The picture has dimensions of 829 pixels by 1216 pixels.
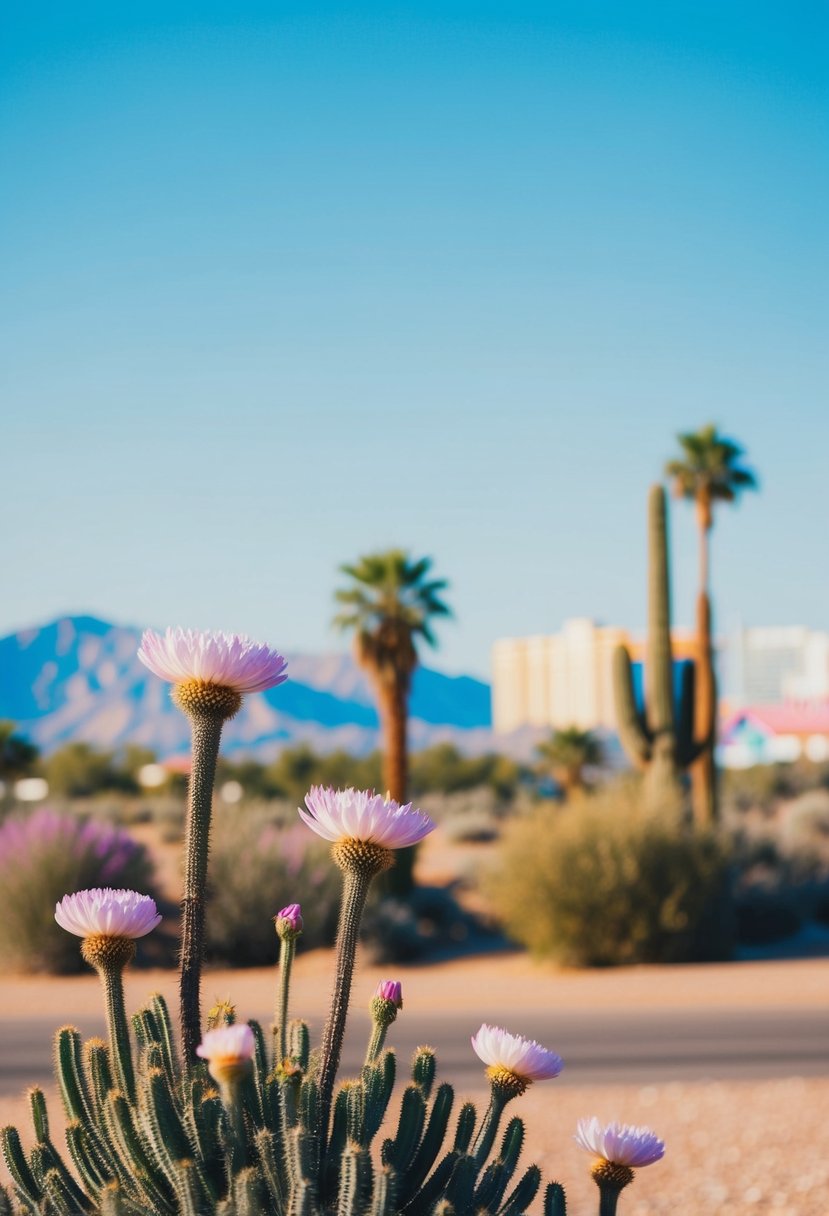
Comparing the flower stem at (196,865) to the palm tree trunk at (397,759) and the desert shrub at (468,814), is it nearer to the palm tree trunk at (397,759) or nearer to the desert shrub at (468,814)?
the palm tree trunk at (397,759)

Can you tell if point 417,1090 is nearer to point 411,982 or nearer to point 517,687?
point 411,982

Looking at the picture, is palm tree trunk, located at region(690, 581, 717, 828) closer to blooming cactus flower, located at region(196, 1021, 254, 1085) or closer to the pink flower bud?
the pink flower bud

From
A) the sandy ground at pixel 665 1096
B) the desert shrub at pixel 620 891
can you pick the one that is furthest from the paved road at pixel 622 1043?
the desert shrub at pixel 620 891

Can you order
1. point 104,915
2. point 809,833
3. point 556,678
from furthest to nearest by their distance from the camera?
point 556,678
point 809,833
point 104,915

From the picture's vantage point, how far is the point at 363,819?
255cm

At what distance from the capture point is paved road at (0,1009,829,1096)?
39.9 feet

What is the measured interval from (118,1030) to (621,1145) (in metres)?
1.07

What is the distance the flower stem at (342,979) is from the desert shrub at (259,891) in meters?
18.9

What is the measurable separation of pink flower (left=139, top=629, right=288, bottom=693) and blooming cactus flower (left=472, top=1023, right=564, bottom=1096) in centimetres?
90

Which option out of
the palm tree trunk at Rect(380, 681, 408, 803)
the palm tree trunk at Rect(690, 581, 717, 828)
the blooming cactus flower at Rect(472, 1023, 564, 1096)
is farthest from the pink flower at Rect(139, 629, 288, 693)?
the palm tree trunk at Rect(380, 681, 408, 803)

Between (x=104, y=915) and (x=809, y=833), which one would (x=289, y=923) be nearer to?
(x=104, y=915)

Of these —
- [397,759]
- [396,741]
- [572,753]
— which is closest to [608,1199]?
[397,759]

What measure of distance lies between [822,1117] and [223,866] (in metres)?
14.4

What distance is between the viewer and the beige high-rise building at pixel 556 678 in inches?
4934
